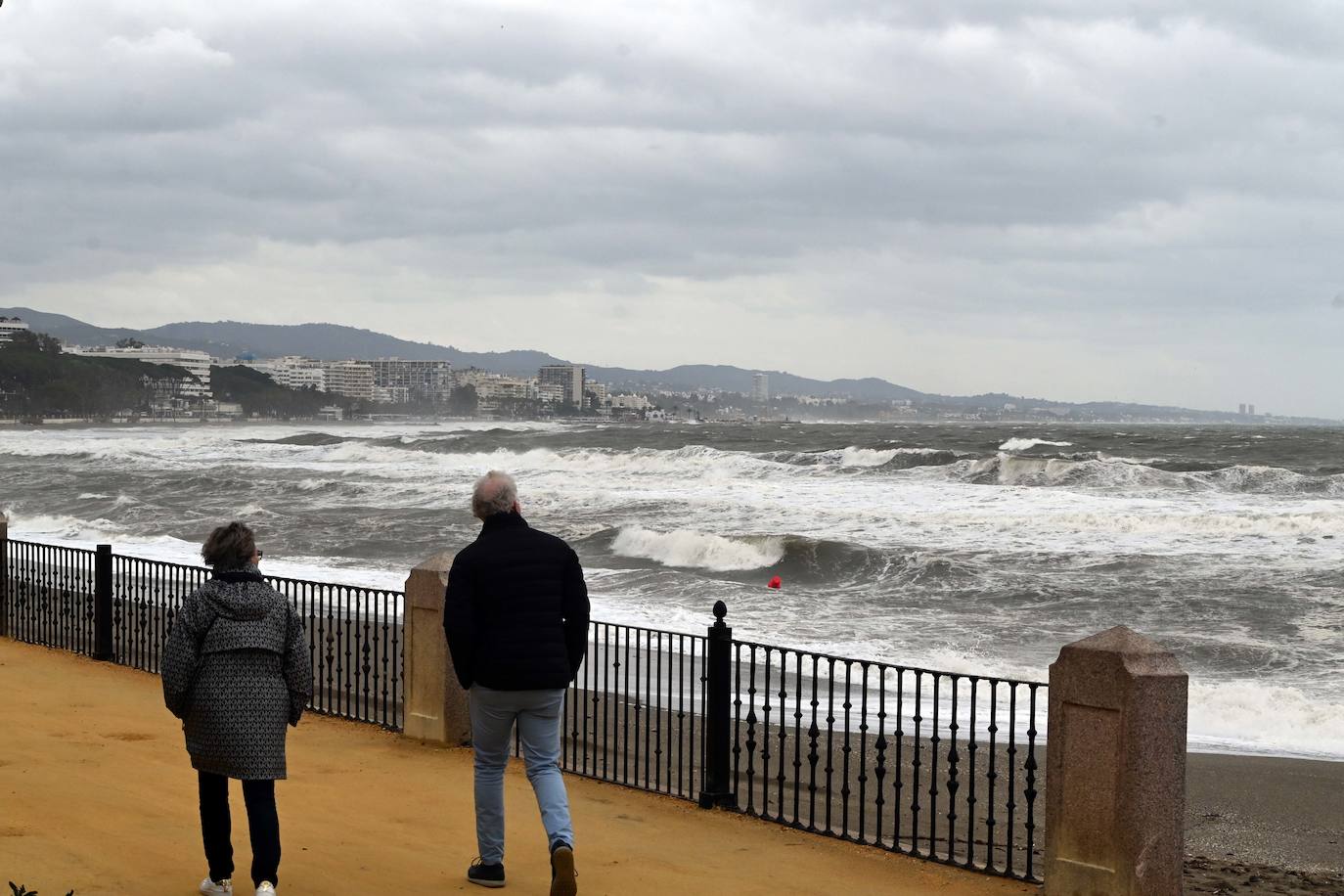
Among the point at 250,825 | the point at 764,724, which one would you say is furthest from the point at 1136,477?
the point at 250,825

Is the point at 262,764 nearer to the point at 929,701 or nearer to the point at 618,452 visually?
the point at 929,701

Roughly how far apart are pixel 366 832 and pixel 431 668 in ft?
7.29

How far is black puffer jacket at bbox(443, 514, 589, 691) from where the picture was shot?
5637 millimetres

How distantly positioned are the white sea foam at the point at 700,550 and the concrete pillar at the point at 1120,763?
1920 centimetres

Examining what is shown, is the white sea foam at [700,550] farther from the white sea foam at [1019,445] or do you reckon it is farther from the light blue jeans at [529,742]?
the white sea foam at [1019,445]

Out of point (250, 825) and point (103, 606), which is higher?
point (250, 825)

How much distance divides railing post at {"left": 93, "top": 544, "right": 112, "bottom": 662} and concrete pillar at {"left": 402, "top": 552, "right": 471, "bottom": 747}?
4363 millimetres

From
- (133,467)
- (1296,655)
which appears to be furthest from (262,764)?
(133,467)

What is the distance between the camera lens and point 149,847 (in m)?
6.41

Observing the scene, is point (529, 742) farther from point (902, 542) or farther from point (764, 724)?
point (902, 542)

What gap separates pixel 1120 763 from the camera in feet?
19.3

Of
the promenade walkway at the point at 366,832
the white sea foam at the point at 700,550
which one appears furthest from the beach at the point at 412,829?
the white sea foam at the point at 700,550

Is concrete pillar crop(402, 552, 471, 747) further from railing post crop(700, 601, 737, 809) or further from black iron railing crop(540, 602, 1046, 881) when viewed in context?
railing post crop(700, 601, 737, 809)

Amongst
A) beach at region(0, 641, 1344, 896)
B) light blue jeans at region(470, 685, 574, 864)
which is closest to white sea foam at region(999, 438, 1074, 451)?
beach at region(0, 641, 1344, 896)
